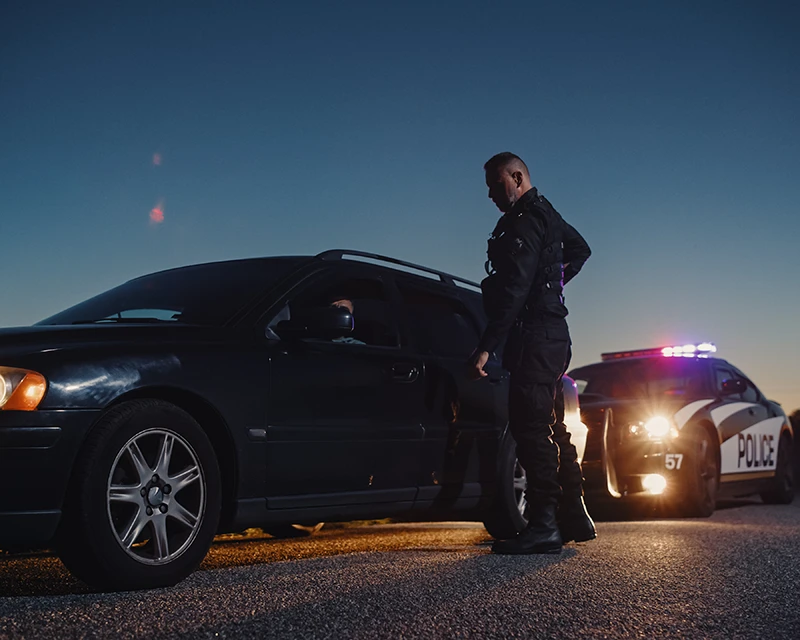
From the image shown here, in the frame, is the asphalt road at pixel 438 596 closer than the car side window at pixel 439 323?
Yes

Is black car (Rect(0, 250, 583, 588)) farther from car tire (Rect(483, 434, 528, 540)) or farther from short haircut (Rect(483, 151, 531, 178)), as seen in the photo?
short haircut (Rect(483, 151, 531, 178))

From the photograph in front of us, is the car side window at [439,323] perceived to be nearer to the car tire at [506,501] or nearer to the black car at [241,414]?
the black car at [241,414]

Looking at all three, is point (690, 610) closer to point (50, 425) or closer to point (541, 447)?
point (541, 447)

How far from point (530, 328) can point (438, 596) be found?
6.88ft

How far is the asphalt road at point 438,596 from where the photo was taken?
11.0 feet

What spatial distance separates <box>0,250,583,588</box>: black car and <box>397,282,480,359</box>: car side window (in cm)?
1

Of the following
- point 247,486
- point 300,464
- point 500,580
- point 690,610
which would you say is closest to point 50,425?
point 247,486

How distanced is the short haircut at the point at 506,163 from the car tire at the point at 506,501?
5.40 feet

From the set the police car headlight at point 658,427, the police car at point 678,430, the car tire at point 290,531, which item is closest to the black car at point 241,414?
the car tire at point 290,531

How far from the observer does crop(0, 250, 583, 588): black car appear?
3.96 metres

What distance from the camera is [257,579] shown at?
14.3 ft

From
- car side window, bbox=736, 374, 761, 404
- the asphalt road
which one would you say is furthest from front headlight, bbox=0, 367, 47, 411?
car side window, bbox=736, 374, 761, 404

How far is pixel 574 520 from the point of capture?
19.6 ft

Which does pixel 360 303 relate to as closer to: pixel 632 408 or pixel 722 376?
pixel 632 408
